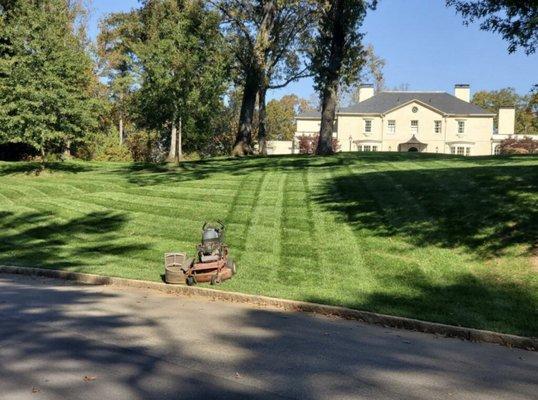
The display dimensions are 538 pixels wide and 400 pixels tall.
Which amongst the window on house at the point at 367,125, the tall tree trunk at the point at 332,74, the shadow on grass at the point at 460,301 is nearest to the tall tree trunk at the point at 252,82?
the tall tree trunk at the point at 332,74

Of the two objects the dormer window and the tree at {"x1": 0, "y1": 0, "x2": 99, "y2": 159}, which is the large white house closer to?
the dormer window

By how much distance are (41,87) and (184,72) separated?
6640 millimetres

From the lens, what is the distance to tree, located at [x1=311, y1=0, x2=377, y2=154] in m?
30.7

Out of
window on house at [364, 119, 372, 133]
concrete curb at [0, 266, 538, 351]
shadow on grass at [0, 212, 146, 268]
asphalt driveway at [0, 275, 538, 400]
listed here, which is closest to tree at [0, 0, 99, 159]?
shadow on grass at [0, 212, 146, 268]

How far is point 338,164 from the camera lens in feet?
85.0

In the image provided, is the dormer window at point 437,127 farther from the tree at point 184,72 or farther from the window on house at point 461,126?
the tree at point 184,72

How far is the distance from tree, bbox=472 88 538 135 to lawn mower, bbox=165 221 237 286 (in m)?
101

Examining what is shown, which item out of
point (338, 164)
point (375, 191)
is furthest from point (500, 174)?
point (338, 164)

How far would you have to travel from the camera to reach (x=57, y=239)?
16.4m

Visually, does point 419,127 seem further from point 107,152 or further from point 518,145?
point 107,152

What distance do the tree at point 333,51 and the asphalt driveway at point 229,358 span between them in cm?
2361

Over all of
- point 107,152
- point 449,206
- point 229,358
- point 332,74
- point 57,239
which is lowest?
point 57,239

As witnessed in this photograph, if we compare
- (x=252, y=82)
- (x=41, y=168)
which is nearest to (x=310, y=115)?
(x=252, y=82)

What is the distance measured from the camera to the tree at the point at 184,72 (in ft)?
87.5
